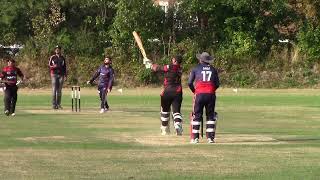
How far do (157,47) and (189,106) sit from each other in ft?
66.9

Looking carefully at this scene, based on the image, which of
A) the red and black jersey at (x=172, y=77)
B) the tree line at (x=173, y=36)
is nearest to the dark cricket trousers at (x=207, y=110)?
the red and black jersey at (x=172, y=77)

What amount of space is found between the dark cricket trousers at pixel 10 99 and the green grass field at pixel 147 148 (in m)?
0.50

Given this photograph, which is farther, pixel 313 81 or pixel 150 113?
pixel 313 81

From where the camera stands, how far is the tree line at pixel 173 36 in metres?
50.8

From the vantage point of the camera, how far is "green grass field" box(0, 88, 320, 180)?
12570 millimetres

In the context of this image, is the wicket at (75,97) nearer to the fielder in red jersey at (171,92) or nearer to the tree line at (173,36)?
the fielder in red jersey at (171,92)

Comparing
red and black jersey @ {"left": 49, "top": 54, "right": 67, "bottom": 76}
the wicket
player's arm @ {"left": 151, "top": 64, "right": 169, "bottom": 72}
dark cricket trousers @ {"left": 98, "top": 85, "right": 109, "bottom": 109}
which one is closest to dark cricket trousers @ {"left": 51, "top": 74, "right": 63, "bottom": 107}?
red and black jersey @ {"left": 49, "top": 54, "right": 67, "bottom": 76}

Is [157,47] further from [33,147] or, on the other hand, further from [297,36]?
[33,147]

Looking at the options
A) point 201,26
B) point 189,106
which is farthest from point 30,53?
point 189,106

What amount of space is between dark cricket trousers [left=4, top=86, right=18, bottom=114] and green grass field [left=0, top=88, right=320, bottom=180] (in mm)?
497

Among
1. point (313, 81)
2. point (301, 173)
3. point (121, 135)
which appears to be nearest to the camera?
point (301, 173)

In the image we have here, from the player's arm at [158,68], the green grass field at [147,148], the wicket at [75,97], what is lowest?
the green grass field at [147,148]

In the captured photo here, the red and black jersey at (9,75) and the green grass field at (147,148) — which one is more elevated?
the red and black jersey at (9,75)

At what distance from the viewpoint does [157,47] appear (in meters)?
52.6
